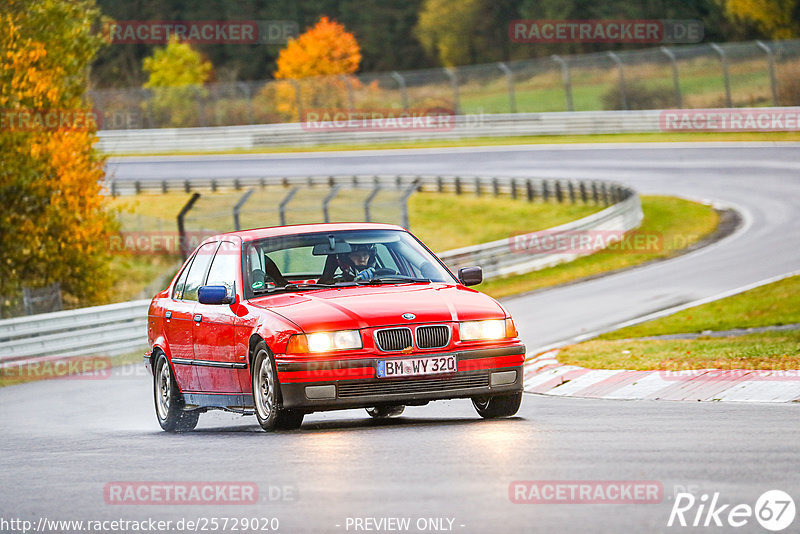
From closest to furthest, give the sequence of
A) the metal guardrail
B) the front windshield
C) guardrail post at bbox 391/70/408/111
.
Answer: the front windshield → the metal guardrail → guardrail post at bbox 391/70/408/111

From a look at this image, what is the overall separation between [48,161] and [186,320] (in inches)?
658

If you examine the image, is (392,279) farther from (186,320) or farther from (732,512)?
(732,512)

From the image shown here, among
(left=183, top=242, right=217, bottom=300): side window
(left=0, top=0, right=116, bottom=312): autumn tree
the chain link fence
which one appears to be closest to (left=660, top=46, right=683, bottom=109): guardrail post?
the chain link fence

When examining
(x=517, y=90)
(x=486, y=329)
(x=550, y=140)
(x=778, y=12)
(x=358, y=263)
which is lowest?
(x=550, y=140)

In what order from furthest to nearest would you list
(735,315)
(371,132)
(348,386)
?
(371,132), (735,315), (348,386)

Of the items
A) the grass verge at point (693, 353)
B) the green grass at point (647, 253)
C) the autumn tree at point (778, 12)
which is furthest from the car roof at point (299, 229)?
the autumn tree at point (778, 12)

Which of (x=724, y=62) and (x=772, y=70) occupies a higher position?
(x=724, y=62)

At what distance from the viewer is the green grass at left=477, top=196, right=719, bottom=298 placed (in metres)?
26.7

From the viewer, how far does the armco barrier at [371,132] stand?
Answer: 162ft

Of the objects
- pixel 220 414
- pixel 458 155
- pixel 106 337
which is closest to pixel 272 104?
pixel 458 155

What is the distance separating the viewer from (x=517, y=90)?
53.8 meters

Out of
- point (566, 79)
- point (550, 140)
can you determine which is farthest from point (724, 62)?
point (550, 140)

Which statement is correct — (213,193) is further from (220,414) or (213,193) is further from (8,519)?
(8,519)

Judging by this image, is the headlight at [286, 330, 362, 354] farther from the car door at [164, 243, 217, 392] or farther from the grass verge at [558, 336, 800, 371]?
the grass verge at [558, 336, 800, 371]
